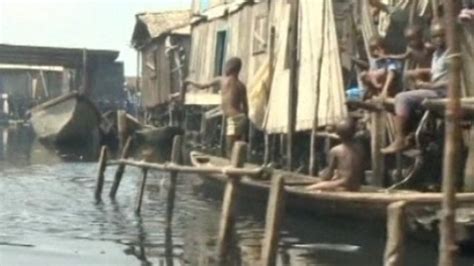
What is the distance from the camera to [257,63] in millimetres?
21922

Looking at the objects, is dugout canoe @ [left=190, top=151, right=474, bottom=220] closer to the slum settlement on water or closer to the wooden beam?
the slum settlement on water

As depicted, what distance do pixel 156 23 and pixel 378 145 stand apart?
24443 mm

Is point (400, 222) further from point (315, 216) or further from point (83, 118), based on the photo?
point (83, 118)

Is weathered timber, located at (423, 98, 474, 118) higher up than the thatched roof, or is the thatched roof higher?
the thatched roof

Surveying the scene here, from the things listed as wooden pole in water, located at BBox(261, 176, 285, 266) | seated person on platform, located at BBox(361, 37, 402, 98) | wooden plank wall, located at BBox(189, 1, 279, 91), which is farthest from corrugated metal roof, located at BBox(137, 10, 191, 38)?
wooden pole in water, located at BBox(261, 176, 285, 266)

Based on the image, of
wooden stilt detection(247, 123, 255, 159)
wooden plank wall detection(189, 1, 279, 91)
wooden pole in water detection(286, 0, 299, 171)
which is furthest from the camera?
wooden plank wall detection(189, 1, 279, 91)

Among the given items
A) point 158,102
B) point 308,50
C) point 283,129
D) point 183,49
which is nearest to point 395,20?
point 308,50

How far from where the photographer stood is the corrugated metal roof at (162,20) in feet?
116

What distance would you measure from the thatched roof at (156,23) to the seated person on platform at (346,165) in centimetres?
2282

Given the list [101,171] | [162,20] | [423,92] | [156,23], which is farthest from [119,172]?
[162,20]

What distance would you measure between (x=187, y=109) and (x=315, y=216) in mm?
16498

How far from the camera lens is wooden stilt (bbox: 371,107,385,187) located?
41.2ft

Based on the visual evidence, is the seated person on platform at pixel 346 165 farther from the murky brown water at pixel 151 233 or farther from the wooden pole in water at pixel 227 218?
the wooden pole in water at pixel 227 218

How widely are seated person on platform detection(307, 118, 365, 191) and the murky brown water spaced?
1.81 ft
